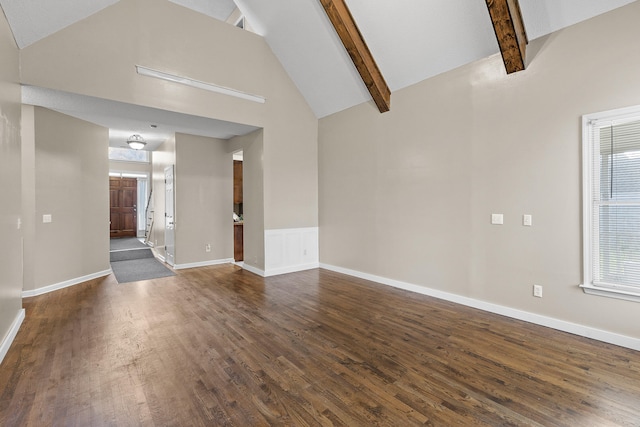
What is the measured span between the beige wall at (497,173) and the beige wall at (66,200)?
16.1ft

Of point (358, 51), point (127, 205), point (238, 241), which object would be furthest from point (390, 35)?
point (127, 205)

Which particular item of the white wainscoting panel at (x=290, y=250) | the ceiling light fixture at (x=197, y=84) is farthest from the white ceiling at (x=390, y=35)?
the white wainscoting panel at (x=290, y=250)

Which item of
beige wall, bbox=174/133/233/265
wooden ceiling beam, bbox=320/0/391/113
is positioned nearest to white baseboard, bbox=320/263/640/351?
wooden ceiling beam, bbox=320/0/391/113

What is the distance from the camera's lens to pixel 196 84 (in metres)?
4.66

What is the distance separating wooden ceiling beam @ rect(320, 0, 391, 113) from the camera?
13.5ft

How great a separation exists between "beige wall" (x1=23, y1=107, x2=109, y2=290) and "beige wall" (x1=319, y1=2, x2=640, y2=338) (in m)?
4.90

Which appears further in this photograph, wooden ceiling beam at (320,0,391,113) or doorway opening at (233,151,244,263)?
doorway opening at (233,151,244,263)

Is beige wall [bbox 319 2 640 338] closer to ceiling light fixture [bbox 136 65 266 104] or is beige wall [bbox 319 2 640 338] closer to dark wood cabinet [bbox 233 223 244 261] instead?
ceiling light fixture [bbox 136 65 266 104]

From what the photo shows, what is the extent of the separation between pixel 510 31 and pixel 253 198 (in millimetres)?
4665

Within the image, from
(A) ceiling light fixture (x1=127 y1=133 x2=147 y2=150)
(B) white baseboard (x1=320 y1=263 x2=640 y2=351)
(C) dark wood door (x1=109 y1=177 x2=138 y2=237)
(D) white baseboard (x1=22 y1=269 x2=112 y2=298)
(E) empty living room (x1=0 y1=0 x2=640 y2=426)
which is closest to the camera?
(E) empty living room (x1=0 y1=0 x2=640 y2=426)

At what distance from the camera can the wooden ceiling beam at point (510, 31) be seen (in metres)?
2.97

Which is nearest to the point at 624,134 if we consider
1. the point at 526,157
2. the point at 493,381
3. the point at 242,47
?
the point at 526,157

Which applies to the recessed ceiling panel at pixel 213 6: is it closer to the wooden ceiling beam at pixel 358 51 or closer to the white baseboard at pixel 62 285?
the wooden ceiling beam at pixel 358 51

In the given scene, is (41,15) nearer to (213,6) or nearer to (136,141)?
(136,141)
